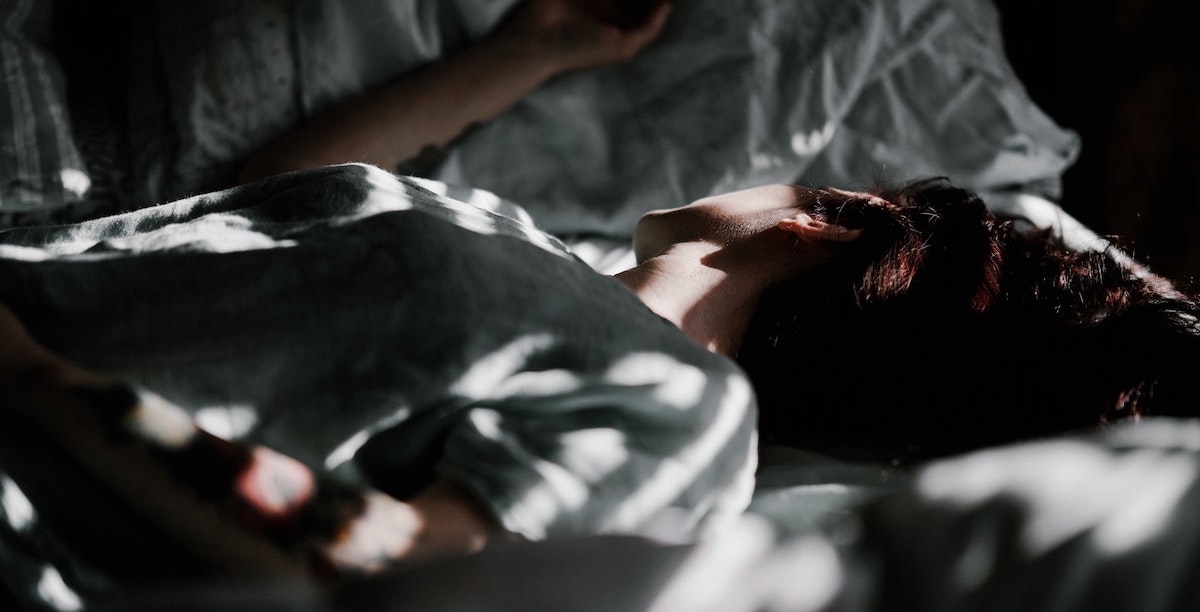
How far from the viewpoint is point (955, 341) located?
85cm

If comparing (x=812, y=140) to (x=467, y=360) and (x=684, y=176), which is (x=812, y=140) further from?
(x=467, y=360)

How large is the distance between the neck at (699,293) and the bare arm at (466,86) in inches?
16.5

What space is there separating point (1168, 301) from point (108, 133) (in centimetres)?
116

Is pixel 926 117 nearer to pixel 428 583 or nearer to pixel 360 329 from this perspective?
pixel 360 329

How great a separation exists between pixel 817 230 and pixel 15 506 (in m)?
0.67

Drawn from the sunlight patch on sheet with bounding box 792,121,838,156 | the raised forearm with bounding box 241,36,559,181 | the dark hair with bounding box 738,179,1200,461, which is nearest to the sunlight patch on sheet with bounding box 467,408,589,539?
the dark hair with bounding box 738,179,1200,461

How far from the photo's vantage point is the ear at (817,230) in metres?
0.90

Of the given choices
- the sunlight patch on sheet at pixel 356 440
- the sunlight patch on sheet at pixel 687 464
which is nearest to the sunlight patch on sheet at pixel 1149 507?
the sunlight patch on sheet at pixel 687 464

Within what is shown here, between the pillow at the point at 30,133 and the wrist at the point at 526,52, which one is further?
the wrist at the point at 526,52

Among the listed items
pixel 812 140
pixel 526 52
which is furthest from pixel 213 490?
pixel 812 140

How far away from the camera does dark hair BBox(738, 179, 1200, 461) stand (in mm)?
813

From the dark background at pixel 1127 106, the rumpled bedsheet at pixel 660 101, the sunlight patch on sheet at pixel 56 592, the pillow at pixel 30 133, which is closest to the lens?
the sunlight patch on sheet at pixel 56 592

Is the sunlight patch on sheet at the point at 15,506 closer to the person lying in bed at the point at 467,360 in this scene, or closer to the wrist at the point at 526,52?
the person lying in bed at the point at 467,360

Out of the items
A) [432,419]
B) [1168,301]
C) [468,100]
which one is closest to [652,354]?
[432,419]
